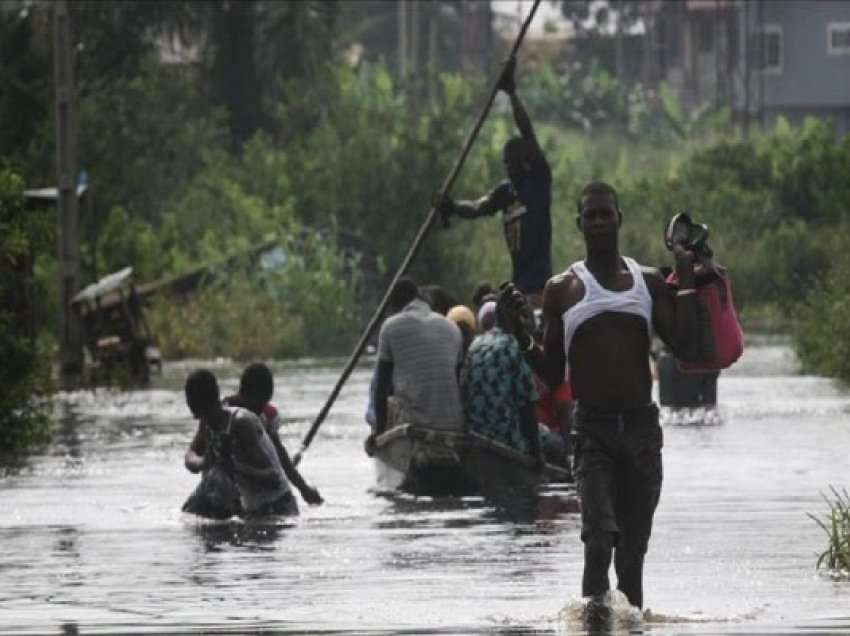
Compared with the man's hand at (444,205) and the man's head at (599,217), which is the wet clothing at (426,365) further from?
the man's head at (599,217)

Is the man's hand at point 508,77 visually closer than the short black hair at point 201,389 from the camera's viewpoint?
No

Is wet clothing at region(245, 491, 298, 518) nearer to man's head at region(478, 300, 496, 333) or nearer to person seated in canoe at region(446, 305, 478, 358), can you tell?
man's head at region(478, 300, 496, 333)

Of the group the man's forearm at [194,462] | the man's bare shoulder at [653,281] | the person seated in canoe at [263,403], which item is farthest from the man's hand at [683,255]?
the man's forearm at [194,462]

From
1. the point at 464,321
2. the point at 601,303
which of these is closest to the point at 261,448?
the point at 464,321

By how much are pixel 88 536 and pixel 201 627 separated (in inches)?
227

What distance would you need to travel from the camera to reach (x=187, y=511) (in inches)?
833

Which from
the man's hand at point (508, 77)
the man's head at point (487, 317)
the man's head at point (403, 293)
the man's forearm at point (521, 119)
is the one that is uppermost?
the man's hand at point (508, 77)

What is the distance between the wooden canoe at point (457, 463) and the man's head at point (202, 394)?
2.61 meters

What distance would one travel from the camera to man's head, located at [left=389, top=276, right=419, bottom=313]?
23359mm

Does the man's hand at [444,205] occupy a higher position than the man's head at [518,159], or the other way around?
the man's head at [518,159]

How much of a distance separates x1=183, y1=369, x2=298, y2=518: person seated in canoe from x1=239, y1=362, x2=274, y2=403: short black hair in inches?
9.1

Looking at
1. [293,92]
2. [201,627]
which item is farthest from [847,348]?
[293,92]

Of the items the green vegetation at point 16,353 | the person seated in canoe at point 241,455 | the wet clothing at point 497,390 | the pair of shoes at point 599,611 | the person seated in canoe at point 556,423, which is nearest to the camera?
the pair of shoes at point 599,611

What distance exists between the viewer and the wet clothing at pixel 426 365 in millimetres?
22797
